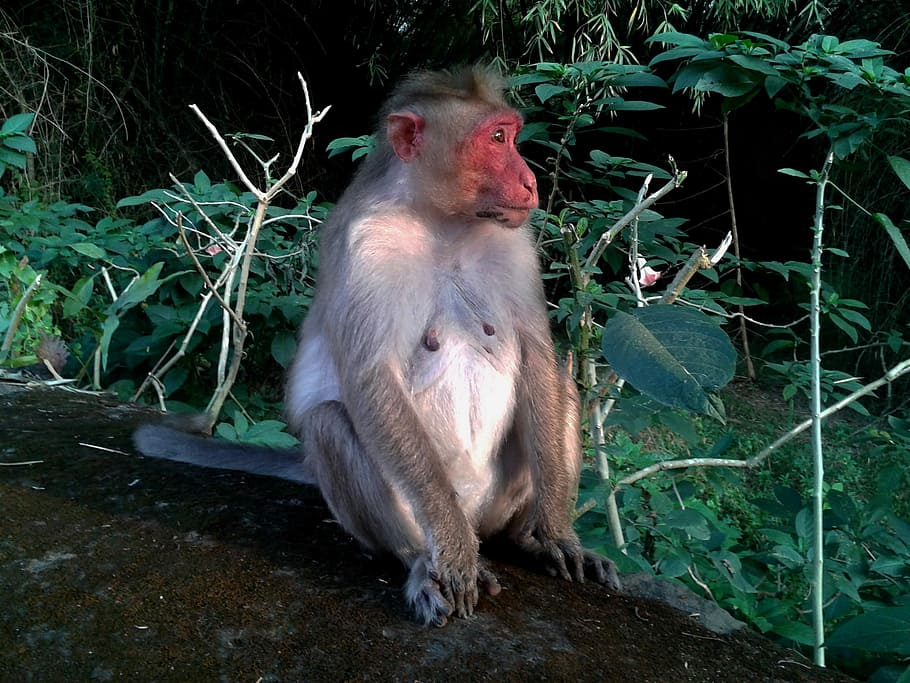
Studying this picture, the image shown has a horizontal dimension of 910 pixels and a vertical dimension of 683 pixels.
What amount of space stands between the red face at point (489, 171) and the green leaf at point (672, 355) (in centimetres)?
69

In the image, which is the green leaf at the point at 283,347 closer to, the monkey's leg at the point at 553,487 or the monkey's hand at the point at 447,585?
the monkey's leg at the point at 553,487

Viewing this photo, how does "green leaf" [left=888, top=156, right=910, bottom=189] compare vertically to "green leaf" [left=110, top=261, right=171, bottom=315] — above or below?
above

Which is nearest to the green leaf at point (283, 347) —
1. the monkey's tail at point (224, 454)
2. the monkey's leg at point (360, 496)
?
the monkey's tail at point (224, 454)

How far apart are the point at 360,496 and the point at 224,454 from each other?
93 cm

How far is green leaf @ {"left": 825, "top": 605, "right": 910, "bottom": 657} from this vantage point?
2.08 metres

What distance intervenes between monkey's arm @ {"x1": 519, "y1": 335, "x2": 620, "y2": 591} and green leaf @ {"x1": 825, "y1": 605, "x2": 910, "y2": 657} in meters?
0.69

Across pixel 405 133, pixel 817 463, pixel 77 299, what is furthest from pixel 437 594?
pixel 77 299

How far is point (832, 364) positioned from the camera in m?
8.33

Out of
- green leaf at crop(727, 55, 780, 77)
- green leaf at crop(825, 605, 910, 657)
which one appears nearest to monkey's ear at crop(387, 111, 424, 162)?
green leaf at crop(727, 55, 780, 77)

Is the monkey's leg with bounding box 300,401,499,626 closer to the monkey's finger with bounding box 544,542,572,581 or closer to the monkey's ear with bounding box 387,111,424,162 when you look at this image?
the monkey's finger with bounding box 544,542,572,581

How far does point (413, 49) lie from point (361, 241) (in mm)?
6062

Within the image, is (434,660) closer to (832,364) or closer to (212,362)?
(212,362)

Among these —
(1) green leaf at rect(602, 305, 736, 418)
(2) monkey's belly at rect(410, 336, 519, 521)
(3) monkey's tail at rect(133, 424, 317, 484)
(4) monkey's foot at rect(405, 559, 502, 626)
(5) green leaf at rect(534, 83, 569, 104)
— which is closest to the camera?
(1) green leaf at rect(602, 305, 736, 418)

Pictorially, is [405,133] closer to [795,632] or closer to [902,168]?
[902,168]
